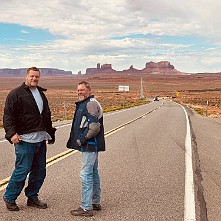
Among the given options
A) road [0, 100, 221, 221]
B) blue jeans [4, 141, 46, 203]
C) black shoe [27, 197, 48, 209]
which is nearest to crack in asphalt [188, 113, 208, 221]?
road [0, 100, 221, 221]

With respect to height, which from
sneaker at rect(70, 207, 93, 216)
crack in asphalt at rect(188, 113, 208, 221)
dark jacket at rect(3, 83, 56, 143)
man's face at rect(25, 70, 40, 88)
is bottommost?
crack in asphalt at rect(188, 113, 208, 221)

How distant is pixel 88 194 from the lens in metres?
4.82

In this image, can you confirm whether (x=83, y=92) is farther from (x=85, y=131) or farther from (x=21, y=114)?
(x=21, y=114)

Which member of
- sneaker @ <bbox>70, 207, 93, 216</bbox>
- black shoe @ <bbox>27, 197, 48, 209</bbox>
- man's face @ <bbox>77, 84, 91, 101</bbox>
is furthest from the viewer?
black shoe @ <bbox>27, 197, 48, 209</bbox>

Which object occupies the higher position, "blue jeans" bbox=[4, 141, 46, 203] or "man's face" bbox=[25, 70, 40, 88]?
"man's face" bbox=[25, 70, 40, 88]

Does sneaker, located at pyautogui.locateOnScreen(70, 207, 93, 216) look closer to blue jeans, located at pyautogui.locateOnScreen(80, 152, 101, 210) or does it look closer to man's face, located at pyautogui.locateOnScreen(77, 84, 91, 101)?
blue jeans, located at pyautogui.locateOnScreen(80, 152, 101, 210)

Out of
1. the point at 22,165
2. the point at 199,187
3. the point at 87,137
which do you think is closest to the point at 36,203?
the point at 22,165

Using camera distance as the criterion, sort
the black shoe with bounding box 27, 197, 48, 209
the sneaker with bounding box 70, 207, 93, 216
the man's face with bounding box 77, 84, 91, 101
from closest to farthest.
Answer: the sneaker with bounding box 70, 207, 93, 216 → the man's face with bounding box 77, 84, 91, 101 → the black shoe with bounding box 27, 197, 48, 209

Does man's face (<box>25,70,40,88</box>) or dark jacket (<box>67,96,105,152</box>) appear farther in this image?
man's face (<box>25,70,40,88</box>)

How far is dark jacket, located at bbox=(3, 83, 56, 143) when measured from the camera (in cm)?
481

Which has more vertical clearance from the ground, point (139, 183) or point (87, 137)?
point (87, 137)

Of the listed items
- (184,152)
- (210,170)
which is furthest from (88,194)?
(184,152)

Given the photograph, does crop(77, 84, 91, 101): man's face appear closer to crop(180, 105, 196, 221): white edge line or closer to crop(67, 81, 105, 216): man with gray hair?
crop(67, 81, 105, 216): man with gray hair

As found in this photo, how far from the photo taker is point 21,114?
4.88 meters
